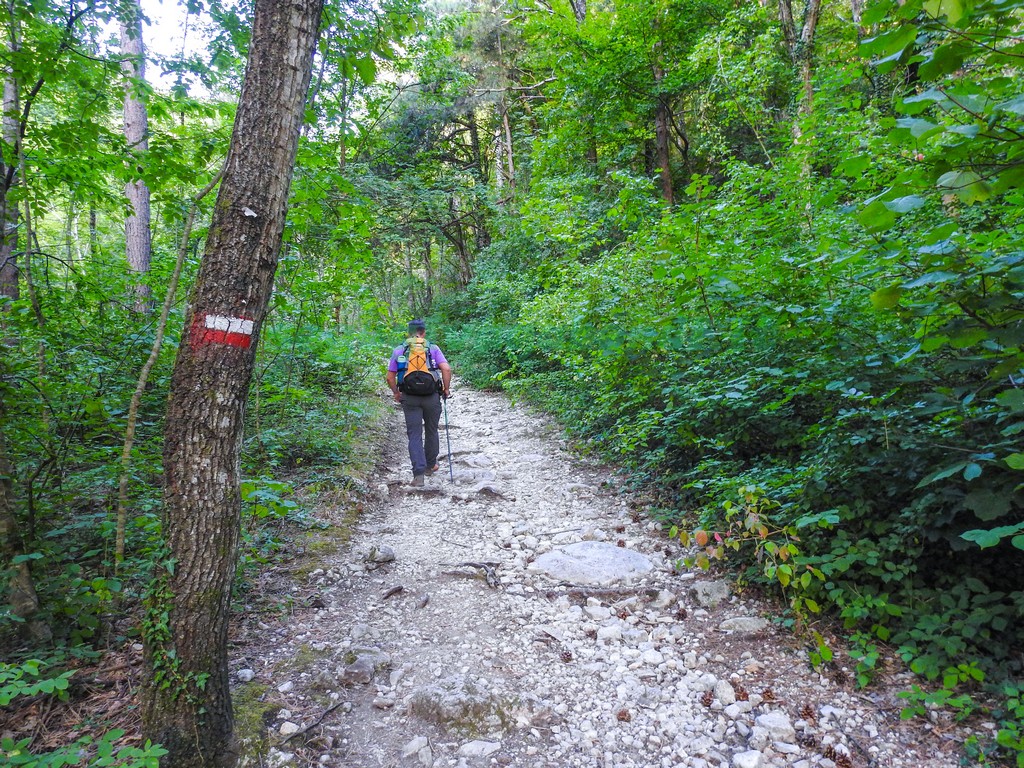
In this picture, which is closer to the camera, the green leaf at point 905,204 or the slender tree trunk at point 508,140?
the green leaf at point 905,204

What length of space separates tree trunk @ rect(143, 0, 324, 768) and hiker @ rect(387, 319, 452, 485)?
4.19m

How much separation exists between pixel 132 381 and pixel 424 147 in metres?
18.2

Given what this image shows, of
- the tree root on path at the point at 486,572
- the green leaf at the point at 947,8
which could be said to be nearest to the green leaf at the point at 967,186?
the green leaf at the point at 947,8

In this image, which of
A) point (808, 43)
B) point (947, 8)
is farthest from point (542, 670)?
point (808, 43)

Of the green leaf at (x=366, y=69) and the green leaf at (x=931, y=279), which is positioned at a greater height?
the green leaf at (x=366, y=69)

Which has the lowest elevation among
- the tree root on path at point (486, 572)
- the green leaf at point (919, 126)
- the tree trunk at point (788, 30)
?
the tree root on path at point (486, 572)

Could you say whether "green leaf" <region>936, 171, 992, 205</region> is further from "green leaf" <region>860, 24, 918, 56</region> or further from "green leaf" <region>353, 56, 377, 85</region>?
"green leaf" <region>353, 56, 377, 85</region>

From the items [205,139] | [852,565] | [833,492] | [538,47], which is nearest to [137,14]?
[205,139]

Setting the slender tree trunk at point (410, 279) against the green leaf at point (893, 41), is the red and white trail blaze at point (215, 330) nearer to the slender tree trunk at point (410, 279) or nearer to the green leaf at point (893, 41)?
the green leaf at point (893, 41)

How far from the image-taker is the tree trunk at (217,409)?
7.48 ft

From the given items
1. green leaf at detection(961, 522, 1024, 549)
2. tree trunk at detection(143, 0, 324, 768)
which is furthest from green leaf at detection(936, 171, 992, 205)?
tree trunk at detection(143, 0, 324, 768)

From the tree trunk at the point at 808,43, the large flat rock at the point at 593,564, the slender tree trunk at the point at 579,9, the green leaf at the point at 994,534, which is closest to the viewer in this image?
the green leaf at the point at 994,534

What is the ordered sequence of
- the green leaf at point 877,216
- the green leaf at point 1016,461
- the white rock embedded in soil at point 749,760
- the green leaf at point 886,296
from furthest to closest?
the white rock embedded in soil at point 749,760 < the green leaf at point 1016,461 < the green leaf at point 886,296 < the green leaf at point 877,216

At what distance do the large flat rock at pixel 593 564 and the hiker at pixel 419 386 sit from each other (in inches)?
103
